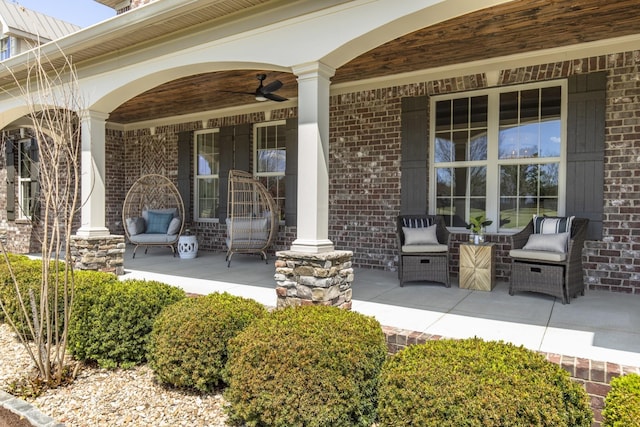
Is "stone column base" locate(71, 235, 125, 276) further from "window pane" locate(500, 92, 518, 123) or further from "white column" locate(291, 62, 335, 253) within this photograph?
"window pane" locate(500, 92, 518, 123)

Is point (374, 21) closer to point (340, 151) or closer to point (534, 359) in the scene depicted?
point (534, 359)

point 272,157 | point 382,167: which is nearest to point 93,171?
point 272,157

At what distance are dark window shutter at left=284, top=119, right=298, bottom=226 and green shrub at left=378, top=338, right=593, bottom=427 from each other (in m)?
4.69

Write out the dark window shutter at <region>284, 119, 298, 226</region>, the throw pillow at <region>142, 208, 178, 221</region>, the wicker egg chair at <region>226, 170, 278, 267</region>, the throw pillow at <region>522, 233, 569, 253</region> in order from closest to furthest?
the throw pillow at <region>522, 233, 569, 253</region> → the wicker egg chair at <region>226, 170, 278, 267</region> → the dark window shutter at <region>284, 119, 298, 226</region> → the throw pillow at <region>142, 208, 178, 221</region>

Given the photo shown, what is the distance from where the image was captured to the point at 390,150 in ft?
18.5

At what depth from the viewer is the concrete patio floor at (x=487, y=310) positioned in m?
2.77

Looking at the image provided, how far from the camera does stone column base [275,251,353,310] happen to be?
332 centimetres

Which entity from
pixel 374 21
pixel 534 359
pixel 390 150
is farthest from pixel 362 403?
pixel 390 150

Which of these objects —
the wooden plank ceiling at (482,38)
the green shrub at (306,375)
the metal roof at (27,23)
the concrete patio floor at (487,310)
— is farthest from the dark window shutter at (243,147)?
the metal roof at (27,23)

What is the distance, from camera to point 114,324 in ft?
9.72

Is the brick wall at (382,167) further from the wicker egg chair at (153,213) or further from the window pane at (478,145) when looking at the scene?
the window pane at (478,145)

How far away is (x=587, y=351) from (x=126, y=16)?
4.94 meters

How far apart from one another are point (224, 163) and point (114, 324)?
483 centimetres

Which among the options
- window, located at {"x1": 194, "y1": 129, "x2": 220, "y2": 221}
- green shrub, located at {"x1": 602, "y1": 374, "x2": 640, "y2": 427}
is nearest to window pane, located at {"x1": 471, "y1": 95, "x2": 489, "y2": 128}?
green shrub, located at {"x1": 602, "y1": 374, "x2": 640, "y2": 427}
